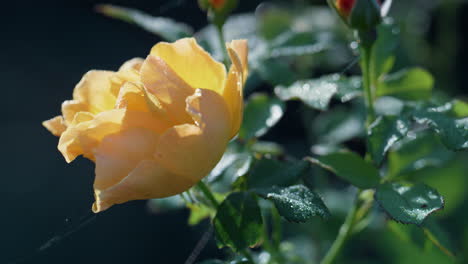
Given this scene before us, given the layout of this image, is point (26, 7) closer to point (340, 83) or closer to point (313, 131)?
point (313, 131)

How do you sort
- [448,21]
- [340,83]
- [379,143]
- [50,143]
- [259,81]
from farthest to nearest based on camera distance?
[50,143] < [448,21] < [259,81] < [340,83] < [379,143]

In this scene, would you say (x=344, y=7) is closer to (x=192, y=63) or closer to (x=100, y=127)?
(x=192, y=63)

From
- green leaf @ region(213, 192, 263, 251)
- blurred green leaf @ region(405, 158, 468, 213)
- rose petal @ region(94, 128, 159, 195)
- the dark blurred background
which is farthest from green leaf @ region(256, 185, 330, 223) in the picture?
blurred green leaf @ region(405, 158, 468, 213)

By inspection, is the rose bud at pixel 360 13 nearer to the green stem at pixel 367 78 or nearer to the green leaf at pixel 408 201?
the green stem at pixel 367 78

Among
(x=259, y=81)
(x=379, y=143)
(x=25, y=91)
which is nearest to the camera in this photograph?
(x=379, y=143)

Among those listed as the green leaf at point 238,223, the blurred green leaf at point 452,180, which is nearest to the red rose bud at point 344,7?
the green leaf at point 238,223

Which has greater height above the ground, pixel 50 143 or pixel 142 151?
pixel 142 151

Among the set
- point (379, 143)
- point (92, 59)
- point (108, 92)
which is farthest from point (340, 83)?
point (92, 59)

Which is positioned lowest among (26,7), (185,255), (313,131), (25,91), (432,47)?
(185,255)
